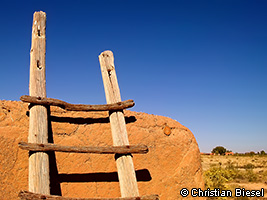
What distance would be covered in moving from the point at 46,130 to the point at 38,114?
22 cm

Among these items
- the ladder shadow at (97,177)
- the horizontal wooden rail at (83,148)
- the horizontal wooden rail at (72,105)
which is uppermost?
the horizontal wooden rail at (72,105)

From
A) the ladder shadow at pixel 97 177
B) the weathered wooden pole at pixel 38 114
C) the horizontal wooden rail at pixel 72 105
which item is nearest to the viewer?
the weathered wooden pole at pixel 38 114

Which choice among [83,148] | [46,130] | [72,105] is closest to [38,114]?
[46,130]

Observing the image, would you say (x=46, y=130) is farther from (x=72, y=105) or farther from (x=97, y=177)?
(x=97, y=177)

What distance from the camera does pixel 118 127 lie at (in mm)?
3383

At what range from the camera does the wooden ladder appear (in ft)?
9.06

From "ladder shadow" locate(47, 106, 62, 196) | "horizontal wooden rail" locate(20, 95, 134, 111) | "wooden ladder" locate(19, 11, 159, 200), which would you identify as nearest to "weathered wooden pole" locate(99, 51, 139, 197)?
"wooden ladder" locate(19, 11, 159, 200)

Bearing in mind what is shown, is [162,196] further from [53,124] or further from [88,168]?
[53,124]

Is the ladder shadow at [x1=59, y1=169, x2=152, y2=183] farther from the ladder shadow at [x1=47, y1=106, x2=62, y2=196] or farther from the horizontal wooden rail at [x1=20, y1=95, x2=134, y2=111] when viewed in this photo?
the horizontal wooden rail at [x1=20, y1=95, x2=134, y2=111]

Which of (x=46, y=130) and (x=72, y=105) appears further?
(x=72, y=105)

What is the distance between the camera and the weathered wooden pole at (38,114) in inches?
107

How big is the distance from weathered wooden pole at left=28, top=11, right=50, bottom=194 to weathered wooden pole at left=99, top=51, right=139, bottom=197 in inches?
33.4

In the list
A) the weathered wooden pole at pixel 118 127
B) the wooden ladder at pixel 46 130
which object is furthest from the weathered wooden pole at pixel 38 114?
the weathered wooden pole at pixel 118 127

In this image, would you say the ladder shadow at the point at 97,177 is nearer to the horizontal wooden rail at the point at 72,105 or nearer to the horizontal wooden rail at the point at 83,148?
the horizontal wooden rail at the point at 83,148
